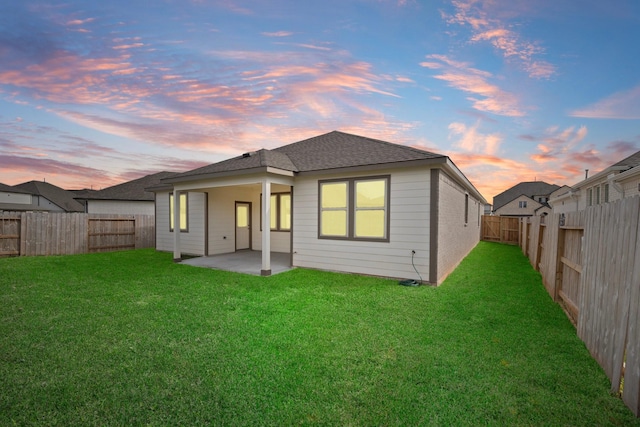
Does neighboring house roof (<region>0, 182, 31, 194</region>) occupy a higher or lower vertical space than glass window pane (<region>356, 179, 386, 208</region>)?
higher

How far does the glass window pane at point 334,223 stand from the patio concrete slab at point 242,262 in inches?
68.2

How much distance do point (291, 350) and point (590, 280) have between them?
390 centimetres

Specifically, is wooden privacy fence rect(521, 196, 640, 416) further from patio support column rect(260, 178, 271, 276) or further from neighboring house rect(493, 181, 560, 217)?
neighboring house rect(493, 181, 560, 217)

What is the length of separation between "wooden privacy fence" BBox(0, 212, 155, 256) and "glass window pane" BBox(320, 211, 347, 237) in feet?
36.6

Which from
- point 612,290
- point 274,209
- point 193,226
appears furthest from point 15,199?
point 612,290

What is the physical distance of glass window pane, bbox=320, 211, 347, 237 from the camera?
25.8 ft

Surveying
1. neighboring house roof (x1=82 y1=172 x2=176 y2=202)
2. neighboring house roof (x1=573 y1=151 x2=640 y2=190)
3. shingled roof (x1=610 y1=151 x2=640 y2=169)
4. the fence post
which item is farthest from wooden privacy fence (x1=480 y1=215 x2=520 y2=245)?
neighboring house roof (x1=82 y1=172 x2=176 y2=202)

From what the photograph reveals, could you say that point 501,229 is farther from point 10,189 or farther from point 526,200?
point 10,189

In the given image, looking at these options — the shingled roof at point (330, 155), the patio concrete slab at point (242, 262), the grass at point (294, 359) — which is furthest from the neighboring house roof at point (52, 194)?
the grass at point (294, 359)

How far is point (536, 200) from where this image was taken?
46.2m

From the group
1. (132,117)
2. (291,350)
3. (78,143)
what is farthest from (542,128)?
(78,143)

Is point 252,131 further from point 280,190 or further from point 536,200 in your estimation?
point 536,200

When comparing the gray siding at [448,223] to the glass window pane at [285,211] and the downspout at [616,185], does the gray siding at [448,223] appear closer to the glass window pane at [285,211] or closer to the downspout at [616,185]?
the glass window pane at [285,211]

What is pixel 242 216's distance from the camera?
12.6m
